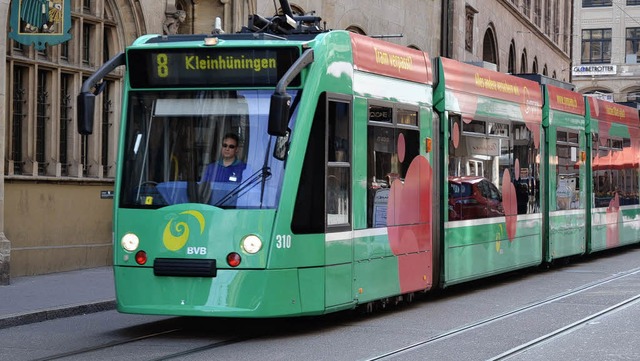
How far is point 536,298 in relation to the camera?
15570 millimetres

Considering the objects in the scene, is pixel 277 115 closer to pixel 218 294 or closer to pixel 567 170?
pixel 218 294

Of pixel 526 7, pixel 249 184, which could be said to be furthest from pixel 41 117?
pixel 526 7

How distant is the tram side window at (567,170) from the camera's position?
20391 mm

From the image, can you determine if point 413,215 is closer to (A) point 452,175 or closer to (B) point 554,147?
(A) point 452,175

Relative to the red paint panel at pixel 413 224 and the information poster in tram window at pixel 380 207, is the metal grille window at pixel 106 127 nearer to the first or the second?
the red paint panel at pixel 413 224

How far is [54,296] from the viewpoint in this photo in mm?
14883

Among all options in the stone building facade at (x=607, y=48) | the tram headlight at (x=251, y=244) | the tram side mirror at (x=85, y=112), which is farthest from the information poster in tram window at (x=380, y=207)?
the stone building facade at (x=607, y=48)

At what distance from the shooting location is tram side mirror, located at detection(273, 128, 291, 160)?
36.2ft

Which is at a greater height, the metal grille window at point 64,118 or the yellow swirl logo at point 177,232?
the metal grille window at point 64,118

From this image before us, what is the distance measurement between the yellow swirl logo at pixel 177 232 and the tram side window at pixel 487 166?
4661 mm

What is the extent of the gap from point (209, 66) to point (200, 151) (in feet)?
2.67

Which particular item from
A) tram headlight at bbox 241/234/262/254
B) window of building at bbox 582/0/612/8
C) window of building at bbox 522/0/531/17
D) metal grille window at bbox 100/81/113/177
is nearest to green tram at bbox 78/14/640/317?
tram headlight at bbox 241/234/262/254

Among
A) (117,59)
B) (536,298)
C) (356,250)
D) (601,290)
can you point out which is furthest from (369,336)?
(601,290)

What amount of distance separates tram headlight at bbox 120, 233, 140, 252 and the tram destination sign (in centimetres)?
142
